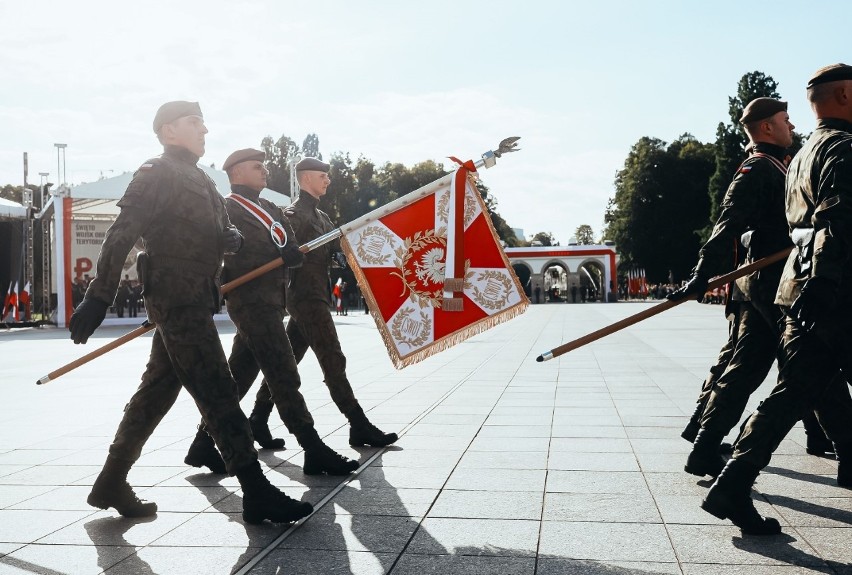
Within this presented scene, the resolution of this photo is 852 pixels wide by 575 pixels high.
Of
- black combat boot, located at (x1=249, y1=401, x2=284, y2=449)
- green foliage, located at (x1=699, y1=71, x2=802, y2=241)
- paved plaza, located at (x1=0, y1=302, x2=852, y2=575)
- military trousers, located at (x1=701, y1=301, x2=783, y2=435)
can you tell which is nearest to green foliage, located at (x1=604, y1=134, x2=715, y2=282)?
green foliage, located at (x1=699, y1=71, x2=802, y2=241)

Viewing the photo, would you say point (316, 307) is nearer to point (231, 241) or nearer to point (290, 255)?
point (290, 255)

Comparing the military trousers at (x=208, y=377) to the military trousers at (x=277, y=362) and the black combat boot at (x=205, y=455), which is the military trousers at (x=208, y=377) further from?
the black combat boot at (x=205, y=455)

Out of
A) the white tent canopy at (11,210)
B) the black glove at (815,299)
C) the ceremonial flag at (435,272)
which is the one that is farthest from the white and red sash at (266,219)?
the white tent canopy at (11,210)

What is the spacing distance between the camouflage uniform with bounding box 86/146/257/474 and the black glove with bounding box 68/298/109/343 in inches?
2.3

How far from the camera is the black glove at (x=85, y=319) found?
12.9ft

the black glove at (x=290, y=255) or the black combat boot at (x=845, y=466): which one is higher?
the black glove at (x=290, y=255)

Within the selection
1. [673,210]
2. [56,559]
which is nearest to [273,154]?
[673,210]

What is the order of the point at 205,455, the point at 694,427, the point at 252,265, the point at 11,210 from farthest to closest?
the point at 11,210, the point at 694,427, the point at 252,265, the point at 205,455

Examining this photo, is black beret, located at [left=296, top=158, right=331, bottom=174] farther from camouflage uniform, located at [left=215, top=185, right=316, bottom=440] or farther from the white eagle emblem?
the white eagle emblem

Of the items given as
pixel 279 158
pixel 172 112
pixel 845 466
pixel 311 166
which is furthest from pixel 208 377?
pixel 279 158

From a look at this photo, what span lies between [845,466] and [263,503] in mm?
3106

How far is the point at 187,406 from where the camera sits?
852 centimetres

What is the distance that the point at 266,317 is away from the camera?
205 inches

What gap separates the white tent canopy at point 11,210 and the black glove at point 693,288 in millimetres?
27225
